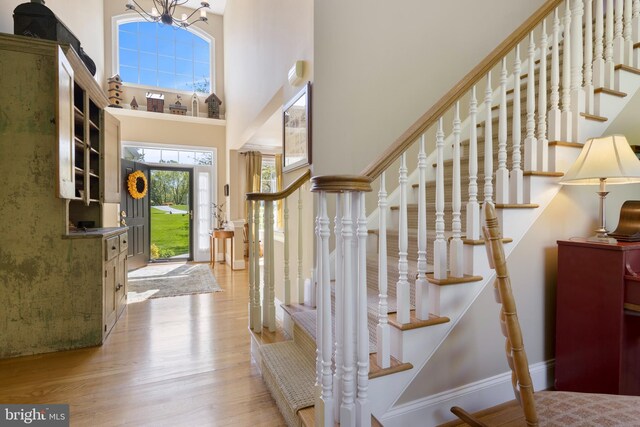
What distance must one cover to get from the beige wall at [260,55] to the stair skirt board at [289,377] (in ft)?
6.52

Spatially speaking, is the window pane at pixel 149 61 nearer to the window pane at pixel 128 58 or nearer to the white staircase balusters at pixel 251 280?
the window pane at pixel 128 58

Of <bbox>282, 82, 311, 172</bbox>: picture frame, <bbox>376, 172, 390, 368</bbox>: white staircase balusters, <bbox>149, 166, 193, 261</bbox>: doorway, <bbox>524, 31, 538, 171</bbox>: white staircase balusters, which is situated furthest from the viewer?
<bbox>149, 166, 193, 261</bbox>: doorway

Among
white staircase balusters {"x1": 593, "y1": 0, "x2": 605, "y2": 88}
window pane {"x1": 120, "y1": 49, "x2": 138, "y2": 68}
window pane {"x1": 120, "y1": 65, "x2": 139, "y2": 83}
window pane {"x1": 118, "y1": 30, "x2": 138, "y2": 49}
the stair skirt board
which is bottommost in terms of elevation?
the stair skirt board

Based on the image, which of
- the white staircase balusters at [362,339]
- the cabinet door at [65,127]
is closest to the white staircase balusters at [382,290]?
the white staircase balusters at [362,339]

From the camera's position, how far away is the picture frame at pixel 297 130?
2445mm

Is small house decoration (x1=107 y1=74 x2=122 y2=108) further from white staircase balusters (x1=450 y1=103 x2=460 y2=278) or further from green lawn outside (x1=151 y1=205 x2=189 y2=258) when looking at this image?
white staircase balusters (x1=450 y1=103 x2=460 y2=278)

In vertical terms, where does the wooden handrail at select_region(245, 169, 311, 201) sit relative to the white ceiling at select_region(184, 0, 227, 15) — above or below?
below

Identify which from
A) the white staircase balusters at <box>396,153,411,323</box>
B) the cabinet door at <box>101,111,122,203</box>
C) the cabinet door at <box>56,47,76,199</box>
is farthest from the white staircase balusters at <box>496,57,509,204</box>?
the cabinet door at <box>101,111,122,203</box>

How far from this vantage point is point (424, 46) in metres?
2.98

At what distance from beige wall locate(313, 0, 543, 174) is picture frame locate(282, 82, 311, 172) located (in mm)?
70

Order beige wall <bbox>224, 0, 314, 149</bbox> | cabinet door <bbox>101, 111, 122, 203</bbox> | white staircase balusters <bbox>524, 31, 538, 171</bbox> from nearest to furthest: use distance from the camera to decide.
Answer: white staircase balusters <bbox>524, 31, 538, 171</bbox> < beige wall <bbox>224, 0, 314, 149</bbox> < cabinet door <bbox>101, 111, 122, 203</bbox>

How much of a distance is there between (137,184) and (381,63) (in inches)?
201

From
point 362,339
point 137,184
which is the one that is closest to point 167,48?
point 137,184

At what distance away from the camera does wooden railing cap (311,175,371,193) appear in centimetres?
120
